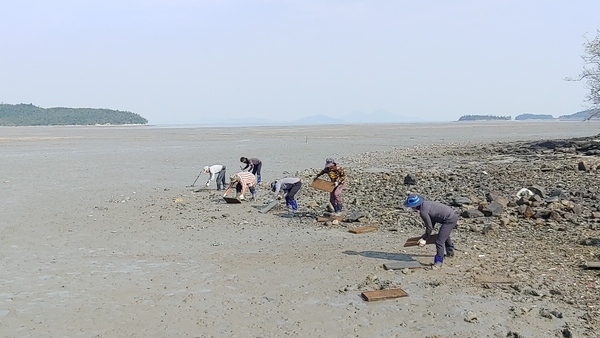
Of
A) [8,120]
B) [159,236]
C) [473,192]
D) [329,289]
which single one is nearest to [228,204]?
[159,236]

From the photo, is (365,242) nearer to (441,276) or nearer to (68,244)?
(441,276)

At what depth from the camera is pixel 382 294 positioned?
8266 millimetres

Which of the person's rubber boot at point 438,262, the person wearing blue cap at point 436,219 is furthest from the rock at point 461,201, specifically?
the person's rubber boot at point 438,262

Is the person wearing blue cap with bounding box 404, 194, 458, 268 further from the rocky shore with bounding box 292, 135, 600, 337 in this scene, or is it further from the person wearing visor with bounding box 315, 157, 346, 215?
the person wearing visor with bounding box 315, 157, 346, 215

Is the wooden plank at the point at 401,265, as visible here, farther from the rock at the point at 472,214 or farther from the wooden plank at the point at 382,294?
the rock at the point at 472,214

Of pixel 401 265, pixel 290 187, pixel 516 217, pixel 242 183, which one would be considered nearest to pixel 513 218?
pixel 516 217

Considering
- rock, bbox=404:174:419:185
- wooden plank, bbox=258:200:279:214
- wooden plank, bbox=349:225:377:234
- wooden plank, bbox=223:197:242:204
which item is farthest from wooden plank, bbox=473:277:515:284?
rock, bbox=404:174:419:185

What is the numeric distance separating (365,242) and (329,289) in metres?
3.25

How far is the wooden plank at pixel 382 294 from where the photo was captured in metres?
8.20

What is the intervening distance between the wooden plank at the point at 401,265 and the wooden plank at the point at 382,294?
1373 mm

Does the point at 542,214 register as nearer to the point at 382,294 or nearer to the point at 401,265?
the point at 401,265

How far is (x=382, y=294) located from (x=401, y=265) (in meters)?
1.69

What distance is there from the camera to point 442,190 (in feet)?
58.5

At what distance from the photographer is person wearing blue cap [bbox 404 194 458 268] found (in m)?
9.77
